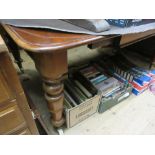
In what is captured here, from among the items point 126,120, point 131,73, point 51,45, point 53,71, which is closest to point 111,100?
point 126,120

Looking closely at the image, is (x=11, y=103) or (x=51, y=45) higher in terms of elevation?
(x=51, y=45)

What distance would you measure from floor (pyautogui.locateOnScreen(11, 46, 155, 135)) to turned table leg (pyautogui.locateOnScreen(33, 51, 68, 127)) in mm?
315

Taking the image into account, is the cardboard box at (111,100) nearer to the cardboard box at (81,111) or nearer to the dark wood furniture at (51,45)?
the cardboard box at (81,111)

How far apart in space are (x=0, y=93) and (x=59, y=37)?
0.75 ft

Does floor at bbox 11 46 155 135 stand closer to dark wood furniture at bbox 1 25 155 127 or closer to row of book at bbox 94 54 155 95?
row of book at bbox 94 54 155 95

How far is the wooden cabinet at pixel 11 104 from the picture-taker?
1.25 ft

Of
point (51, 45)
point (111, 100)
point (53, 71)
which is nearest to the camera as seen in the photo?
point (51, 45)

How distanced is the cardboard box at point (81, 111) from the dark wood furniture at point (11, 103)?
0.75 ft

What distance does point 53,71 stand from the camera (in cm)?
52

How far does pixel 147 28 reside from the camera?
61 cm

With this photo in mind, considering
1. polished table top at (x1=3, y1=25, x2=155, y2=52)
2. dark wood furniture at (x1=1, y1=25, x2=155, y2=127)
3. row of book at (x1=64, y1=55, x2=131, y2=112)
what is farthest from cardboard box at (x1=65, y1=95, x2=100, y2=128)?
polished table top at (x1=3, y1=25, x2=155, y2=52)

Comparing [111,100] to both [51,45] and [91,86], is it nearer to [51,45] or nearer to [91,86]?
[91,86]

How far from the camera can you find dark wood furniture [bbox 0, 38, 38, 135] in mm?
375
